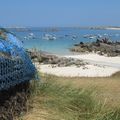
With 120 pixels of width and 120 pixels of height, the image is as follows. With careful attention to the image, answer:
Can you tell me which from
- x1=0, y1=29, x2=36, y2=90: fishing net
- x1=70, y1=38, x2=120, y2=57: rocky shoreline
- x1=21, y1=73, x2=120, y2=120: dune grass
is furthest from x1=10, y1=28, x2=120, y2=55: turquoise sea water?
x1=70, y1=38, x2=120, y2=57: rocky shoreline

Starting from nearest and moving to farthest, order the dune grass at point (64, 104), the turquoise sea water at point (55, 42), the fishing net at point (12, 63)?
the fishing net at point (12, 63), the dune grass at point (64, 104), the turquoise sea water at point (55, 42)

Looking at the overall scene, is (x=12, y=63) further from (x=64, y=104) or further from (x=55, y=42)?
(x=55, y=42)

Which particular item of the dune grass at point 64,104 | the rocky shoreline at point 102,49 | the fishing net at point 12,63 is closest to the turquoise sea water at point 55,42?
the dune grass at point 64,104

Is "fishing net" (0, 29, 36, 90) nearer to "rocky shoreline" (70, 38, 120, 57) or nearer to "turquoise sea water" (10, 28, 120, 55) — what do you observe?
"turquoise sea water" (10, 28, 120, 55)

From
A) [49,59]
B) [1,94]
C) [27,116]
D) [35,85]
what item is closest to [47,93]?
[35,85]

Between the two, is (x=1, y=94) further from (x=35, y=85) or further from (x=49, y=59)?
(x=49, y=59)

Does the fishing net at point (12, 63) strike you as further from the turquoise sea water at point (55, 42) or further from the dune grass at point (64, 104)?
the turquoise sea water at point (55, 42)

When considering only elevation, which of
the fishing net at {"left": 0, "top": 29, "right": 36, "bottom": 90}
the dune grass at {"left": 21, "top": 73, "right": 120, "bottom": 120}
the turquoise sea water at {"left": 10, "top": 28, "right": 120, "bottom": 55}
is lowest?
the turquoise sea water at {"left": 10, "top": 28, "right": 120, "bottom": 55}

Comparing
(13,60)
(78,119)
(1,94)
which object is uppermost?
(13,60)

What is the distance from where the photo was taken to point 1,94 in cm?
605

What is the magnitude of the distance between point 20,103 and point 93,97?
1.82 m

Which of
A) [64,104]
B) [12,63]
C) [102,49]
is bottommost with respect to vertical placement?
[102,49]

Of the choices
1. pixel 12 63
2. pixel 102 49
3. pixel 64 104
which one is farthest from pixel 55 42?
pixel 12 63

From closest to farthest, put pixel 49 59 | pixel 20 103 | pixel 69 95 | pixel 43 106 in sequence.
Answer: pixel 20 103, pixel 43 106, pixel 69 95, pixel 49 59
